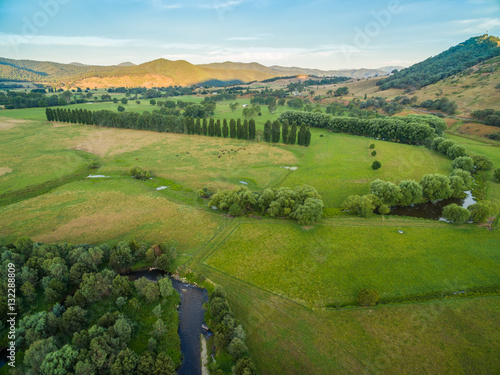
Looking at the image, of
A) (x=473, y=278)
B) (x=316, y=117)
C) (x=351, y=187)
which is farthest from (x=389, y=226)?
(x=316, y=117)

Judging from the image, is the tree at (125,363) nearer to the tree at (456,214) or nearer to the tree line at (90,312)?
the tree line at (90,312)

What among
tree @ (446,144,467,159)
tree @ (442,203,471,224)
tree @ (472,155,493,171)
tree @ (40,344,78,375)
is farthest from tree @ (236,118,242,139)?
tree @ (40,344,78,375)

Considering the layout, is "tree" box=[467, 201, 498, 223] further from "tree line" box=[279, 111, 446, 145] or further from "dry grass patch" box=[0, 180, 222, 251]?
"tree line" box=[279, 111, 446, 145]

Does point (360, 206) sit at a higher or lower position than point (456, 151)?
lower

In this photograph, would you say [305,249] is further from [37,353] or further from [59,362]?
[37,353]

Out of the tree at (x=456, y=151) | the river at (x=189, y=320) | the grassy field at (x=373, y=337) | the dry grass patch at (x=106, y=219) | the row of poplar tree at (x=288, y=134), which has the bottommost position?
the river at (x=189, y=320)

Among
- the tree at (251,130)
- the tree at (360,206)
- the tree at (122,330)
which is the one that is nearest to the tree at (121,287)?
the tree at (122,330)

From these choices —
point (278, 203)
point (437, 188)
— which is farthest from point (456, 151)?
point (278, 203)

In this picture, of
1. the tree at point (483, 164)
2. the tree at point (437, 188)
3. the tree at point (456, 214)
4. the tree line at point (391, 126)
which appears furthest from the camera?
the tree line at point (391, 126)
